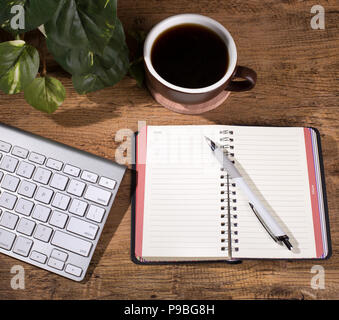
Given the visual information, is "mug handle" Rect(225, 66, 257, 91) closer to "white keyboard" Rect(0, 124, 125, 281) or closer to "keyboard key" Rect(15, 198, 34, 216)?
"white keyboard" Rect(0, 124, 125, 281)

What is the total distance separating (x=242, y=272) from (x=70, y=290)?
0.86 ft

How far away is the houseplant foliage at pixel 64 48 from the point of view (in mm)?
391

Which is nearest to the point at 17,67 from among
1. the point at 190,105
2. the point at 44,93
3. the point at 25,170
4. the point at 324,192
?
the point at 44,93

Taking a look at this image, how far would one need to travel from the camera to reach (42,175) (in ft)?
1.75

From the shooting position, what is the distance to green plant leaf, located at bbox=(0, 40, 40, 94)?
0.47m

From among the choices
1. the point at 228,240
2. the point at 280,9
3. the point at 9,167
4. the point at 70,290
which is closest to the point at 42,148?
the point at 9,167

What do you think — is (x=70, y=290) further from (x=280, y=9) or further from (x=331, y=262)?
(x=280, y=9)

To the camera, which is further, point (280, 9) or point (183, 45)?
point (280, 9)

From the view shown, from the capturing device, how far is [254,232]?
54cm

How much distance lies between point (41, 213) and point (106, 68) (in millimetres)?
237

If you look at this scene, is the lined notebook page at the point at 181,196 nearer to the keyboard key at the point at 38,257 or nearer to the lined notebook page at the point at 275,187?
the lined notebook page at the point at 275,187

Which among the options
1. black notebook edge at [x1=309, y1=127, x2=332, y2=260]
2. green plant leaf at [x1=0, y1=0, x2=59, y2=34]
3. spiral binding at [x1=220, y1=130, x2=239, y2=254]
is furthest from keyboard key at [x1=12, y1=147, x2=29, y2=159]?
black notebook edge at [x1=309, y1=127, x2=332, y2=260]

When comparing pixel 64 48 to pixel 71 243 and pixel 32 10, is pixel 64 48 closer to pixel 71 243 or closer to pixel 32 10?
pixel 32 10

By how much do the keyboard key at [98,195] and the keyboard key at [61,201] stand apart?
29 mm
